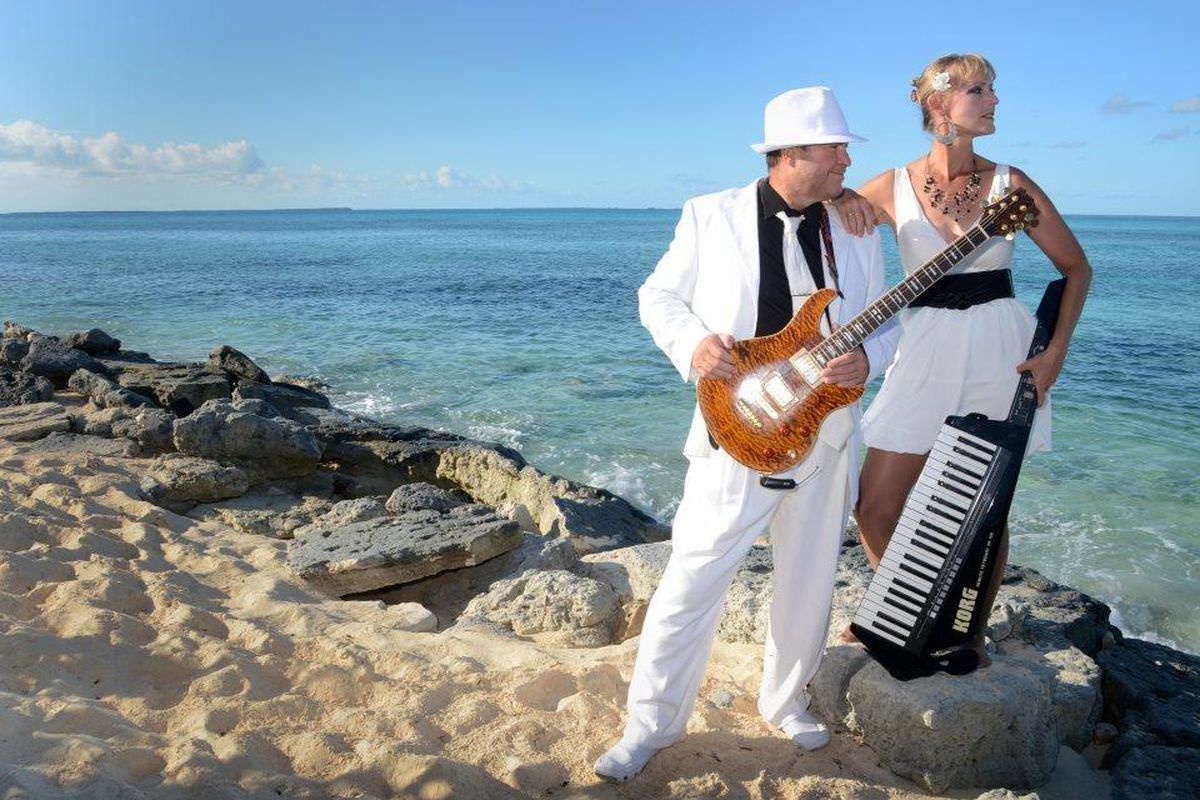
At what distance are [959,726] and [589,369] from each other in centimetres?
1355

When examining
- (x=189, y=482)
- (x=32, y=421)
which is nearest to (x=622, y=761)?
(x=189, y=482)

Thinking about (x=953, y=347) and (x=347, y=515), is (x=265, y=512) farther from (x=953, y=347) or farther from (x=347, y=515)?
(x=953, y=347)

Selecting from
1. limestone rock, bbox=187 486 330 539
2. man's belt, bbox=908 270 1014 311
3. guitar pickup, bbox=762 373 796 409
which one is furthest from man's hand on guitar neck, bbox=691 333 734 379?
limestone rock, bbox=187 486 330 539

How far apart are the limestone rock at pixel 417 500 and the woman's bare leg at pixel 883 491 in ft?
11.6

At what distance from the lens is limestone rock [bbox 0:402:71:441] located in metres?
7.77

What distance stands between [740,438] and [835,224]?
0.83 meters

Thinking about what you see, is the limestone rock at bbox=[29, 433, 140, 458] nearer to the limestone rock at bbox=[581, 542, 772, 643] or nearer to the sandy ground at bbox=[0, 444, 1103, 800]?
the sandy ground at bbox=[0, 444, 1103, 800]

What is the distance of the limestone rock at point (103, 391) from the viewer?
30.4ft

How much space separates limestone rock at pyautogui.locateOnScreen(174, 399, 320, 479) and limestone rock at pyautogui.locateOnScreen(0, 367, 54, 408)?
9.26 feet

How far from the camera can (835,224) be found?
3150mm

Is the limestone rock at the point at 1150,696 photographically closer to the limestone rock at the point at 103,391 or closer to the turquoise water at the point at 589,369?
the turquoise water at the point at 589,369

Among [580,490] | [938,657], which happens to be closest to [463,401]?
[580,490]

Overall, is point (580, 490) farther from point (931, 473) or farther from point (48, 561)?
point (931, 473)

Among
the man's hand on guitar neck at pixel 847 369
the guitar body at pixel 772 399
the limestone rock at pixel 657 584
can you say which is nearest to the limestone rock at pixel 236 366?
the limestone rock at pixel 657 584
